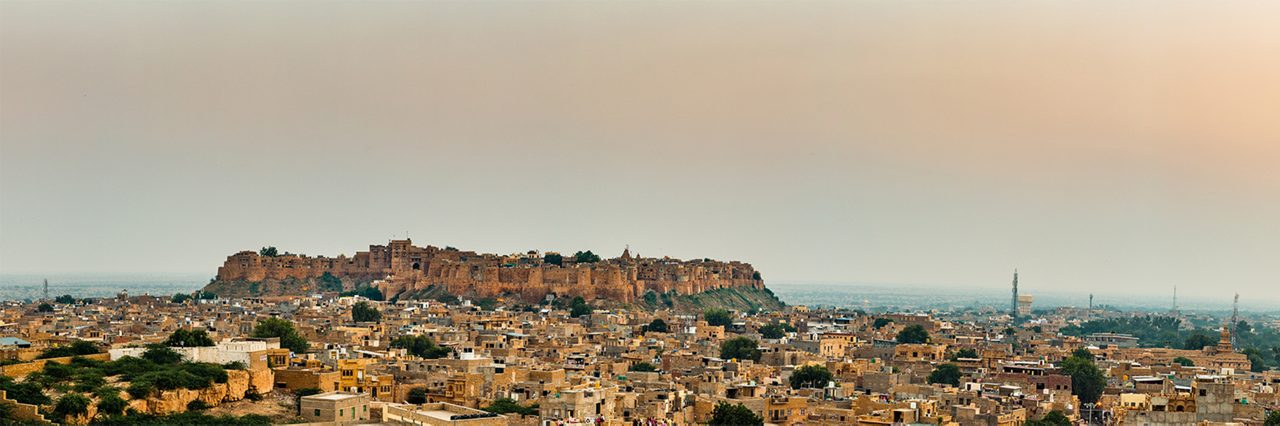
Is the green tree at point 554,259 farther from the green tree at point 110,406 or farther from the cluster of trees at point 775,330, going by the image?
the green tree at point 110,406

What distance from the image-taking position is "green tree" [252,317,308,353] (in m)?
41.8

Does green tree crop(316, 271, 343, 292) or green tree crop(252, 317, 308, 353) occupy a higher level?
green tree crop(316, 271, 343, 292)

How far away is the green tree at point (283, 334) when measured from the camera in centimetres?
4178

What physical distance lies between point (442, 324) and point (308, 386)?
984 inches

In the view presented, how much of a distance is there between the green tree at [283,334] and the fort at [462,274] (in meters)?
41.2

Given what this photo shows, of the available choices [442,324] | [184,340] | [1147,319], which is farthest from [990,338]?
[1147,319]

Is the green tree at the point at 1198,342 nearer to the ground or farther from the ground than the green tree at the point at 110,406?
farther from the ground

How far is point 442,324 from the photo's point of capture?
59875 mm

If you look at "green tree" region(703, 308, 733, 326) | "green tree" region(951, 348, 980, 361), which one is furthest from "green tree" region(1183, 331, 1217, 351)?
"green tree" region(951, 348, 980, 361)

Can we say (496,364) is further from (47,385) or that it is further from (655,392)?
(47,385)

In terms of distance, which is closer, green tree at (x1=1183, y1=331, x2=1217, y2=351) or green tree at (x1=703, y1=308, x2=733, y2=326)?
green tree at (x1=703, y1=308, x2=733, y2=326)

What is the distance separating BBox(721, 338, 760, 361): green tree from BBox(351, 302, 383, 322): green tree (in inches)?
512

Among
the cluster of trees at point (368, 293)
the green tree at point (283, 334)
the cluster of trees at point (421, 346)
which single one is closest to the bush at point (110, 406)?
the green tree at point (283, 334)

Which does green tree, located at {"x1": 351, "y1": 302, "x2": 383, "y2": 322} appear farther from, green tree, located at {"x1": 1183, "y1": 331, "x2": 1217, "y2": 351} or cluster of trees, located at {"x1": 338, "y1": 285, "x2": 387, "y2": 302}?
green tree, located at {"x1": 1183, "y1": 331, "x2": 1217, "y2": 351}
